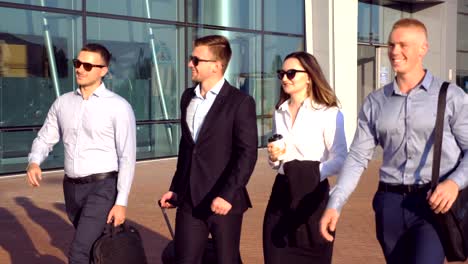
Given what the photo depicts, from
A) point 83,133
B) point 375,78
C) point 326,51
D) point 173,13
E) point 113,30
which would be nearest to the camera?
point 83,133

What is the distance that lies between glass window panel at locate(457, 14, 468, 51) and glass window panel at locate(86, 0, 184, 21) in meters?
14.5

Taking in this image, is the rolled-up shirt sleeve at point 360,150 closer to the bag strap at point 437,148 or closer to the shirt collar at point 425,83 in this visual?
the shirt collar at point 425,83

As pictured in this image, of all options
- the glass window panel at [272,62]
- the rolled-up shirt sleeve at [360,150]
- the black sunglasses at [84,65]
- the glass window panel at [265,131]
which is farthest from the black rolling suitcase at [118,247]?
the glass window panel at [272,62]

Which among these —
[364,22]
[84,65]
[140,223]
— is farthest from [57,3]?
[364,22]

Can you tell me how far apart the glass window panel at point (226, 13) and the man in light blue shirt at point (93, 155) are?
1383cm

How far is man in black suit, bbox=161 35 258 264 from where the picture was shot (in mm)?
5051

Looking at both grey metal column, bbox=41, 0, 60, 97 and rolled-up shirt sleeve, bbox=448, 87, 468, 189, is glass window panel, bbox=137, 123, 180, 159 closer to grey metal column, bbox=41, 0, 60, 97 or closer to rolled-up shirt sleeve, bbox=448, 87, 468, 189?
grey metal column, bbox=41, 0, 60, 97

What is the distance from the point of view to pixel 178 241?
510cm

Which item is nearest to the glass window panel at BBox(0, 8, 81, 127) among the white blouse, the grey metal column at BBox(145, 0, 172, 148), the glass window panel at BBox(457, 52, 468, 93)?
the grey metal column at BBox(145, 0, 172, 148)

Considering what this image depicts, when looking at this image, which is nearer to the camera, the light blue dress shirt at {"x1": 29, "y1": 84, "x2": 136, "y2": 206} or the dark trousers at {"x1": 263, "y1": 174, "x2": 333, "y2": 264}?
the dark trousers at {"x1": 263, "y1": 174, "x2": 333, "y2": 264}

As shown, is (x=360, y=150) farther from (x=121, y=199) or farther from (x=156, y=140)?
(x=156, y=140)

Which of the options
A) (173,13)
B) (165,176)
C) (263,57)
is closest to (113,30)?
(173,13)

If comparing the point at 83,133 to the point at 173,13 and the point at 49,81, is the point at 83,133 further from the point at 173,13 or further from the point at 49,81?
the point at 173,13

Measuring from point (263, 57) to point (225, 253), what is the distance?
1678 centimetres
